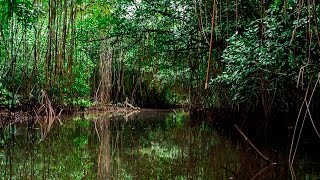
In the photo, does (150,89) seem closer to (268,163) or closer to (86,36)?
(86,36)

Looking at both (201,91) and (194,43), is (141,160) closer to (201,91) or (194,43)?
(194,43)

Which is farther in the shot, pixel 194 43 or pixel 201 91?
pixel 201 91

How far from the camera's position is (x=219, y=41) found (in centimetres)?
730

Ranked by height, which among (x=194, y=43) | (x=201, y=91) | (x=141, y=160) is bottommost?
(x=141, y=160)

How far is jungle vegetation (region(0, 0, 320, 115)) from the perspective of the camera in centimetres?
428

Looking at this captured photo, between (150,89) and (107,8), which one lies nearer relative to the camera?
(107,8)

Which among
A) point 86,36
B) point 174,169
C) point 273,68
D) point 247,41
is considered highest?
point 86,36

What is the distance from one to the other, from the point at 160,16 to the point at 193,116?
4.43m

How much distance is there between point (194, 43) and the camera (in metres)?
7.67

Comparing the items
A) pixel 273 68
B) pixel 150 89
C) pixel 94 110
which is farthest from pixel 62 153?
pixel 150 89

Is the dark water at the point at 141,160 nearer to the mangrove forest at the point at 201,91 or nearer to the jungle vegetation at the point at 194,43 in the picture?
the mangrove forest at the point at 201,91

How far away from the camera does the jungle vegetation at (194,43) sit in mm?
4277

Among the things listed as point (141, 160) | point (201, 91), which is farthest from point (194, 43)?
point (141, 160)

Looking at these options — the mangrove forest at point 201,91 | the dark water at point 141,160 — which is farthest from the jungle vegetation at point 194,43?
the dark water at point 141,160
